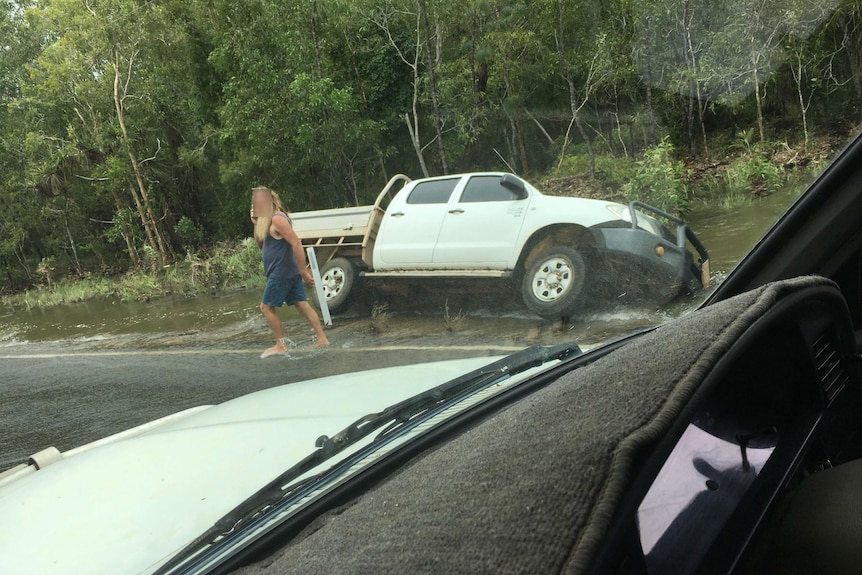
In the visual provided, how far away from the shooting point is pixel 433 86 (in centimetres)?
325

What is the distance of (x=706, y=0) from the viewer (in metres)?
2.72

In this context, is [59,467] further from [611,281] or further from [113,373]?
[611,281]

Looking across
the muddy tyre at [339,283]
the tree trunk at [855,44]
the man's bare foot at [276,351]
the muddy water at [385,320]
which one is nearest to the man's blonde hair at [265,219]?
the muddy tyre at [339,283]

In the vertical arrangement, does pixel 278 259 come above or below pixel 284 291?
above

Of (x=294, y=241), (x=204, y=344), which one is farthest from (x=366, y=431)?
(x=204, y=344)

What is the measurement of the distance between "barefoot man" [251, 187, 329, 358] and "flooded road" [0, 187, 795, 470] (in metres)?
0.10

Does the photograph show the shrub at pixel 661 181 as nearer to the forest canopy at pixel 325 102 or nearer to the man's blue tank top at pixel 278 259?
the forest canopy at pixel 325 102

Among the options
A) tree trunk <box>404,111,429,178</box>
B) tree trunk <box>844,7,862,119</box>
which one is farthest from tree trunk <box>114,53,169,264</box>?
tree trunk <box>844,7,862,119</box>

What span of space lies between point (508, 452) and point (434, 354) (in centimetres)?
264

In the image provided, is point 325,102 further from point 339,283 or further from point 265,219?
point 339,283

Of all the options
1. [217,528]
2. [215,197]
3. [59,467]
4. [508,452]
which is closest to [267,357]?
[215,197]

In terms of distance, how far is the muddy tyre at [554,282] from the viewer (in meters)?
3.39

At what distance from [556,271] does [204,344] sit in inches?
91.7

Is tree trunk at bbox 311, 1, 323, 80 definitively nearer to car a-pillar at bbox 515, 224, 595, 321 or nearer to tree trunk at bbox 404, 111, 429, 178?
tree trunk at bbox 404, 111, 429, 178
